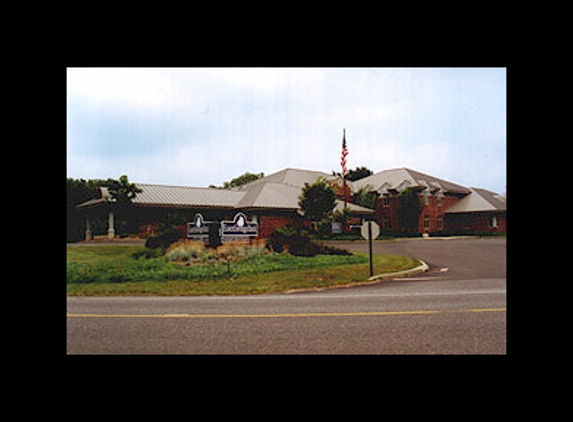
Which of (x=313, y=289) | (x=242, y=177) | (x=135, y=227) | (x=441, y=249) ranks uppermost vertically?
Result: (x=242, y=177)

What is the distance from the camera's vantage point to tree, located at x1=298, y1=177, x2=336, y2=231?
6578 mm

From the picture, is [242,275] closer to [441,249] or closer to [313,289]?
[313,289]

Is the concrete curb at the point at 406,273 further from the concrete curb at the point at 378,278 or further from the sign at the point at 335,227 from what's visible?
the sign at the point at 335,227

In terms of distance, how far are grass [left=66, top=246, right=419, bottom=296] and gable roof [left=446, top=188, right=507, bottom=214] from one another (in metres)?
1.51

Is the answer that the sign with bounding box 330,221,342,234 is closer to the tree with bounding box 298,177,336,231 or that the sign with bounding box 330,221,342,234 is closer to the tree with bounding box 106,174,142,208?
the tree with bounding box 298,177,336,231

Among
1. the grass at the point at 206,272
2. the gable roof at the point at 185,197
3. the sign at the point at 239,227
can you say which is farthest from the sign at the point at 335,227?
the gable roof at the point at 185,197

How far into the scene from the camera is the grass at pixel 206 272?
18.6 feet

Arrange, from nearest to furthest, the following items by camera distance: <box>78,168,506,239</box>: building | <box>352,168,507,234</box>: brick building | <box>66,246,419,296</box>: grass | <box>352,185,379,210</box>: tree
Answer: <box>66,246,419,296</box>: grass < <box>78,168,506,239</box>: building < <box>352,168,507,234</box>: brick building < <box>352,185,379,210</box>: tree

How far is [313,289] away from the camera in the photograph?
23.4ft

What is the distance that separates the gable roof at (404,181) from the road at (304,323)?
3.83 feet

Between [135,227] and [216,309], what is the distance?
226cm

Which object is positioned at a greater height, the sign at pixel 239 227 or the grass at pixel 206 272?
the sign at pixel 239 227

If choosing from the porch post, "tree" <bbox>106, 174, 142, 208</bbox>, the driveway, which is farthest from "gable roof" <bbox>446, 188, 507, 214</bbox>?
the porch post
